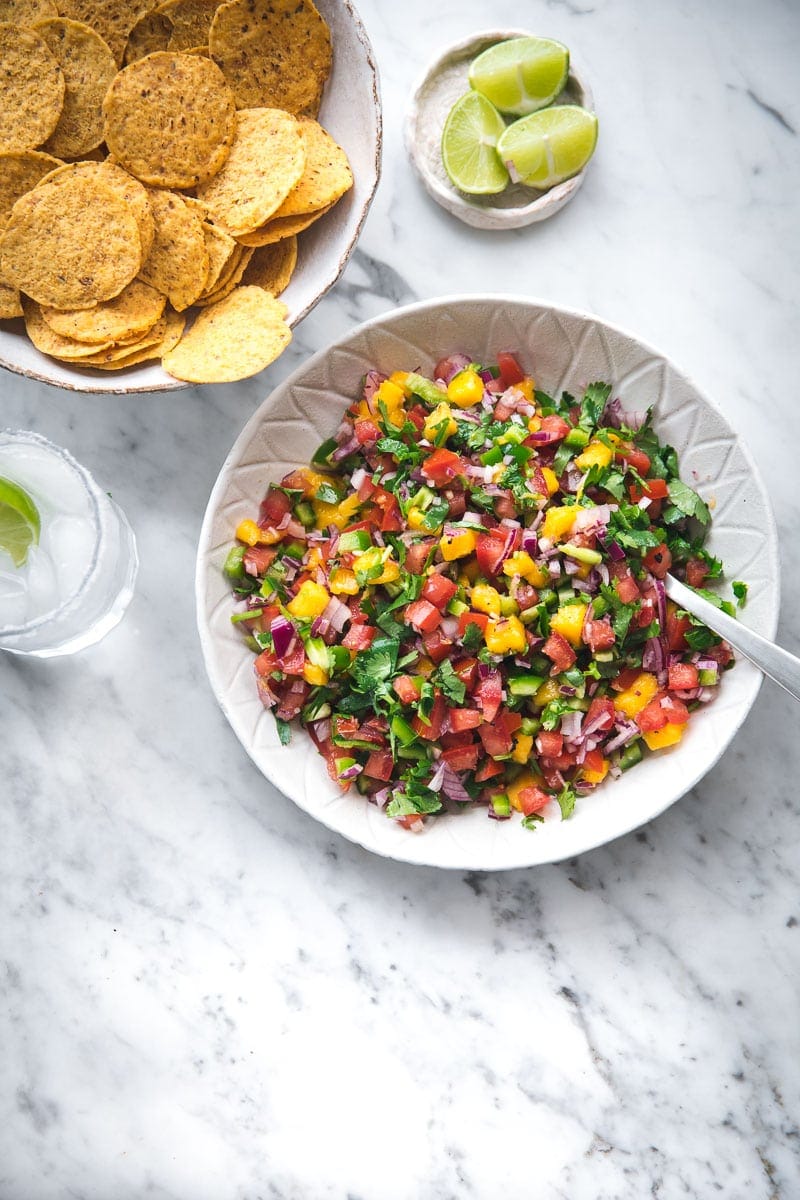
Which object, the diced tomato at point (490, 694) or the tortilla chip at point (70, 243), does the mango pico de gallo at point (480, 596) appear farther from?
the tortilla chip at point (70, 243)

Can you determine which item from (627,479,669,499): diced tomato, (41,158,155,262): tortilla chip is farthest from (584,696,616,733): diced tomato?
(41,158,155,262): tortilla chip

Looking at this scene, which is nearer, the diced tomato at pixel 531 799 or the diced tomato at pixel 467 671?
the diced tomato at pixel 467 671

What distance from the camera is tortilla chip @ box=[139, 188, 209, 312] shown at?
6.46 feet

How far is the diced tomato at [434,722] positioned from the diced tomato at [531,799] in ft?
0.82

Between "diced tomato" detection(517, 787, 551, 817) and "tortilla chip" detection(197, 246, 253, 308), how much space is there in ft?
4.02

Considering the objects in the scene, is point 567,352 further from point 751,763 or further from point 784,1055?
point 784,1055

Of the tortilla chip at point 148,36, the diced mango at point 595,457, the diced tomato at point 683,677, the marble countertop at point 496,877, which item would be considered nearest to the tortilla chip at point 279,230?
the marble countertop at point 496,877

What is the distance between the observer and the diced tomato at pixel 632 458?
6.65 feet

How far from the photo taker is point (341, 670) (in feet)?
6.56

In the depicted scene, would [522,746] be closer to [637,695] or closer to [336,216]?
→ [637,695]

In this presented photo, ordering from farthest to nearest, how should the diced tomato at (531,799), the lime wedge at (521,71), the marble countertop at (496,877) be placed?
1. the marble countertop at (496,877)
2. the lime wedge at (521,71)
3. the diced tomato at (531,799)

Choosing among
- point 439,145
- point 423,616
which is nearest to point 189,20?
point 439,145

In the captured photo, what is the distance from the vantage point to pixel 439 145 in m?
2.31

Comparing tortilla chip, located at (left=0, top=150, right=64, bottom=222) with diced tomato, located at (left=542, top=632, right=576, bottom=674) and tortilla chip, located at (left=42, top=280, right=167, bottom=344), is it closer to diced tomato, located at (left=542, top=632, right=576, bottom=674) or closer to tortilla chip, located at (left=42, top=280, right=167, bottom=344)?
tortilla chip, located at (left=42, top=280, right=167, bottom=344)
